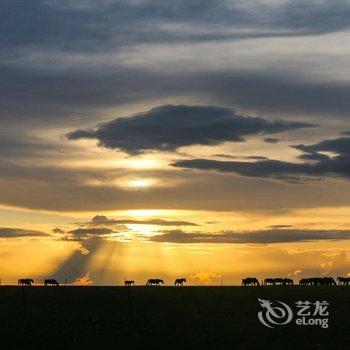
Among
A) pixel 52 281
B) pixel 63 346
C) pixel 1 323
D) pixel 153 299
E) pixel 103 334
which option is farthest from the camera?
pixel 52 281

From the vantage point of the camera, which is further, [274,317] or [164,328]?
[274,317]

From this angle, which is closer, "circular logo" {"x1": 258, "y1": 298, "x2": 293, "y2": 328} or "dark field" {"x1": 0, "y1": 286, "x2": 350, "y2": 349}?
"dark field" {"x1": 0, "y1": 286, "x2": 350, "y2": 349}

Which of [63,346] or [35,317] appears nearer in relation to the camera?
[63,346]

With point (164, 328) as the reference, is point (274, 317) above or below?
above

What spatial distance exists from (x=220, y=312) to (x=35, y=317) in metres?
14.0

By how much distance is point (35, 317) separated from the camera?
51.2 m

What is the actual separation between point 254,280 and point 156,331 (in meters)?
85.5

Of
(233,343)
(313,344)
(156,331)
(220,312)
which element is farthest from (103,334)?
(220,312)

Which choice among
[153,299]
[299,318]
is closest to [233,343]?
[299,318]

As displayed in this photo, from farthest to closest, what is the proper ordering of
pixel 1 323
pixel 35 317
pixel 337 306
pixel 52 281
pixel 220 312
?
1. pixel 52 281
2. pixel 337 306
3. pixel 220 312
4. pixel 35 317
5. pixel 1 323

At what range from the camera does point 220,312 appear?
189ft

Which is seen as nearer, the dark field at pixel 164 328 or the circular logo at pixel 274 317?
the dark field at pixel 164 328

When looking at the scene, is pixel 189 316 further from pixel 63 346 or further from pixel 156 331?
pixel 63 346

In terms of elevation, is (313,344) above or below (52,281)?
below
